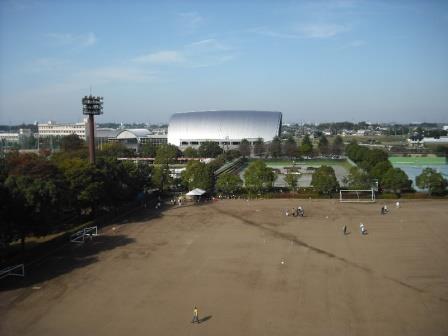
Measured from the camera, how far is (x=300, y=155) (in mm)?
65125

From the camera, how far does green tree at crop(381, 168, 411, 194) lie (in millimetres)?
30047

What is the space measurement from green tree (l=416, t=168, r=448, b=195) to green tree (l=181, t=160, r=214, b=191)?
49.5 feet

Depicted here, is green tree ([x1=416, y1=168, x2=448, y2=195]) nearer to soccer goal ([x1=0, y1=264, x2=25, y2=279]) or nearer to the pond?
the pond

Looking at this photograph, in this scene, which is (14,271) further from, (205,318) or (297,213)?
(297,213)

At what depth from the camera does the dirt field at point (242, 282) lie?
10.9 m

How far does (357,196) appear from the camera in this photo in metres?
29.9

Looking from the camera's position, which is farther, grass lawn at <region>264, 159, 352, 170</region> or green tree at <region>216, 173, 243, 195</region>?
grass lawn at <region>264, 159, 352, 170</region>

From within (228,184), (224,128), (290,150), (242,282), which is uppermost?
(224,128)

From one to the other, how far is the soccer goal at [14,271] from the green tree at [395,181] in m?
24.6

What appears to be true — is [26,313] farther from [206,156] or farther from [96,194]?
[206,156]

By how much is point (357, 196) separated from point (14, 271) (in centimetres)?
2259

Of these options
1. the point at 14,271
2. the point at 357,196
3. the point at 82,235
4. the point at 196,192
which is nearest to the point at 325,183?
the point at 357,196

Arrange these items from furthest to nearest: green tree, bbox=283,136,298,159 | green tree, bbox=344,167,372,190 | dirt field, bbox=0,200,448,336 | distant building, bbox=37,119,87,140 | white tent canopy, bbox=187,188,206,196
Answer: distant building, bbox=37,119,87,140 < green tree, bbox=283,136,298,159 < green tree, bbox=344,167,372,190 < white tent canopy, bbox=187,188,206,196 < dirt field, bbox=0,200,448,336

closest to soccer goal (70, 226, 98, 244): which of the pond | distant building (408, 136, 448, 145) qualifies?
the pond
